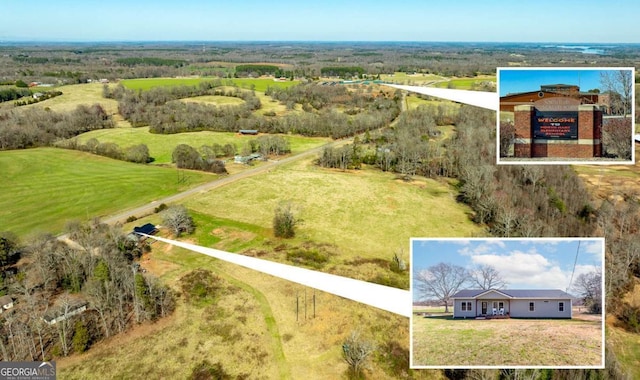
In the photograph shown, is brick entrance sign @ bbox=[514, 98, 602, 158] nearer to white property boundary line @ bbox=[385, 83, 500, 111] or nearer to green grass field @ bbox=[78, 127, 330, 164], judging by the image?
white property boundary line @ bbox=[385, 83, 500, 111]

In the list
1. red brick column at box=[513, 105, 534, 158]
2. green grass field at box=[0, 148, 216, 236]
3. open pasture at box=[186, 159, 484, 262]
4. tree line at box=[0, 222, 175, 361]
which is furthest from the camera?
green grass field at box=[0, 148, 216, 236]

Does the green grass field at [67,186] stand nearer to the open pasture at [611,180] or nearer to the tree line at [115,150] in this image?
the tree line at [115,150]

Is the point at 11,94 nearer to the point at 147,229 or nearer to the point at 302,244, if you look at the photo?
the point at 147,229

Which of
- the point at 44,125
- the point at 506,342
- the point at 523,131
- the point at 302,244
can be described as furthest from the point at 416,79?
the point at 506,342

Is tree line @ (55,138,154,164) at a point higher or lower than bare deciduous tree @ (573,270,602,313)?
lower

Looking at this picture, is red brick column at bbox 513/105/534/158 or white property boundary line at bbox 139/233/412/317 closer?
white property boundary line at bbox 139/233/412/317

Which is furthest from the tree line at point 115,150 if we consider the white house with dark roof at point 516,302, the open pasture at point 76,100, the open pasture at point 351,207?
the white house with dark roof at point 516,302

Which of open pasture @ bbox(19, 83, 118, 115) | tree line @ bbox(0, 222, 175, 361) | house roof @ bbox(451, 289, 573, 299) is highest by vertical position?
open pasture @ bbox(19, 83, 118, 115)

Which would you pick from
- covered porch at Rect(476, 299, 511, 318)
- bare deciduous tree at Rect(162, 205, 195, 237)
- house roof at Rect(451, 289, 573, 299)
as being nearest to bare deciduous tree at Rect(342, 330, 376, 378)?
covered porch at Rect(476, 299, 511, 318)
